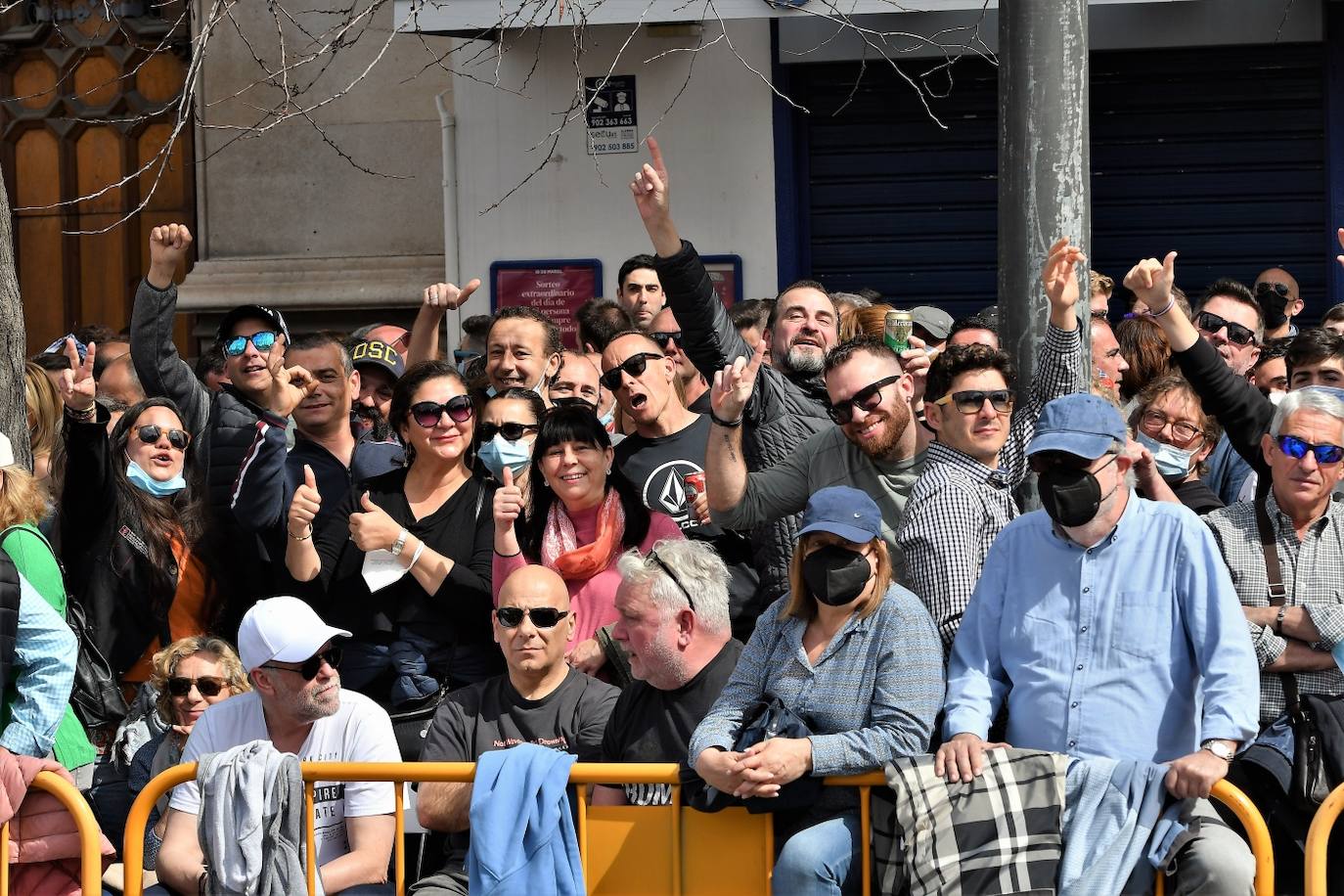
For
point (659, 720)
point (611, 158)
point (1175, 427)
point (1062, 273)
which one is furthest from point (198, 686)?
point (611, 158)

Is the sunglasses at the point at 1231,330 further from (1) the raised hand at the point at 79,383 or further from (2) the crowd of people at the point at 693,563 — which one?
(1) the raised hand at the point at 79,383

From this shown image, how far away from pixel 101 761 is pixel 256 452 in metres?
1.25

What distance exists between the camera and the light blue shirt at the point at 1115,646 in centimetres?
490

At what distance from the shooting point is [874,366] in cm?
594

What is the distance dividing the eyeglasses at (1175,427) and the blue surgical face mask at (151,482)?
3696mm

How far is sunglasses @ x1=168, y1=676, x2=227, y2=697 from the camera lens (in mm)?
6348

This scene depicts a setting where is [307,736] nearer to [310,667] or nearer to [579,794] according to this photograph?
[310,667]

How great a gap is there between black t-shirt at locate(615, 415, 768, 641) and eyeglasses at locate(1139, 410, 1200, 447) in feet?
5.25

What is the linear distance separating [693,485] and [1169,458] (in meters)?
1.72

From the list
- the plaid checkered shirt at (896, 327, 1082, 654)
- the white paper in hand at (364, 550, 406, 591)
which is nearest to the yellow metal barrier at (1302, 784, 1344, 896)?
the plaid checkered shirt at (896, 327, 1082, 654)

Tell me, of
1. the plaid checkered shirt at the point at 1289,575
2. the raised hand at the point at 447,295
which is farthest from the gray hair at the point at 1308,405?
the raised hand at the point at 447,295

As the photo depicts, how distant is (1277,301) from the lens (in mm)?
9375

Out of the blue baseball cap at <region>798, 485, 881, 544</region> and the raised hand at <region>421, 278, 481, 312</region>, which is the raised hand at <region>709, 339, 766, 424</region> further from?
the raised hand at <region>421, 278, 481, 312</region>

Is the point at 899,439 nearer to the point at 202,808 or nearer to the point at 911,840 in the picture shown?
the point at 911,840
